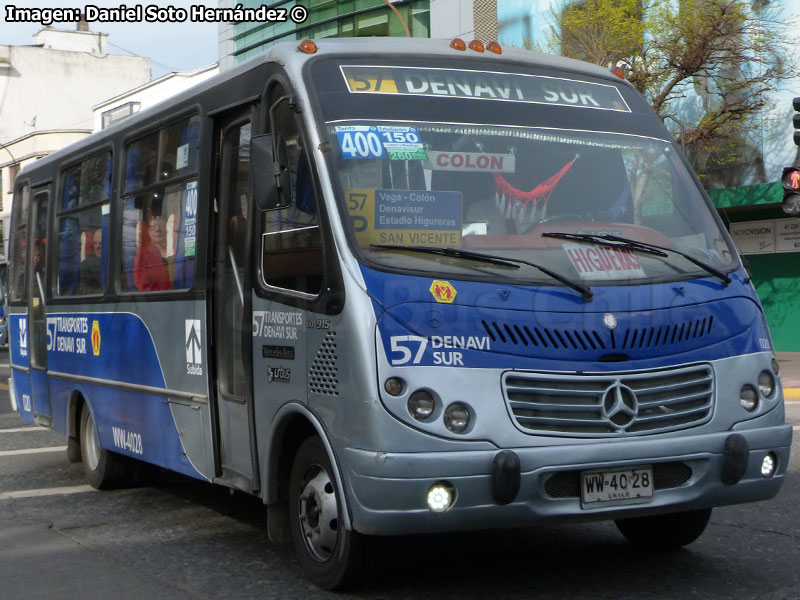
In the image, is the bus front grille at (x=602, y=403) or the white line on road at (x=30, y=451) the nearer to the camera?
the bus front grille at (x=602, y=403)

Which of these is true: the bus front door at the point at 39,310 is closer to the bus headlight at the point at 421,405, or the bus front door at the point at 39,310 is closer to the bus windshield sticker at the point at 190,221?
the bus windshield sticker at the point at 190,221

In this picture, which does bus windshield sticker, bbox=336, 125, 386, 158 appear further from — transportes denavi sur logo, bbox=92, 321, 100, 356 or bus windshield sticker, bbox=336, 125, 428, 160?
transportes denavi sur logo, bbox=92, 321, 100, 356

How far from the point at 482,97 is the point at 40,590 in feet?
10.8

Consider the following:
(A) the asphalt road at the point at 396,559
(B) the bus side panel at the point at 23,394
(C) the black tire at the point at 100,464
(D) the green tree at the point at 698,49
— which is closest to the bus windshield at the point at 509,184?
(A) the asphalt road at the point at 396,559

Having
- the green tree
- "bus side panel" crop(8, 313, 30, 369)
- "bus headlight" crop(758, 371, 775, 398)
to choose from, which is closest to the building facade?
the green tree

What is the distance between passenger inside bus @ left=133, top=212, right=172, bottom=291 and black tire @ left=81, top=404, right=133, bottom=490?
1588 mm

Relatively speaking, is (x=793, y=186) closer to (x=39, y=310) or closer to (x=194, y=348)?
(x=39, y=310)

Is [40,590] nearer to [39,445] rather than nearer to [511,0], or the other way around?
[39,445]

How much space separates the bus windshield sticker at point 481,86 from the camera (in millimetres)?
5762

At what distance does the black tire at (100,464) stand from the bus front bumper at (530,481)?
14.4 feet

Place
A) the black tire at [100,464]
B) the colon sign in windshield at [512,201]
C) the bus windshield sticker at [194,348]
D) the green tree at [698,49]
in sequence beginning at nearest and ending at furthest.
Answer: the colon sign in windshield at [512,201] → the bus windshield sticker at [194,348] → the black tire at [100,464] → the green tree at [698,49]

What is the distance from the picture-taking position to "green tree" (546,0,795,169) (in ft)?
66.7

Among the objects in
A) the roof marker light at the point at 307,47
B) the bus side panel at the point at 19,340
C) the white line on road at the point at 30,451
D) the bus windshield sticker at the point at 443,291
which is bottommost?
the white line on road at the point at 30,451

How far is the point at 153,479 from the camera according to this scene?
Answer: 9.26m
